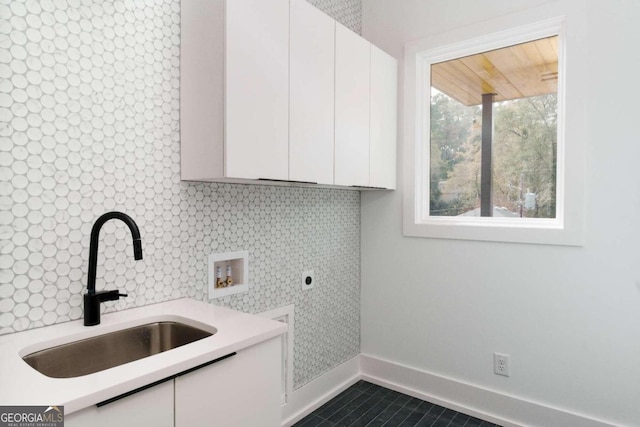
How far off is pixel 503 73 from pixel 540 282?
1.27 metres

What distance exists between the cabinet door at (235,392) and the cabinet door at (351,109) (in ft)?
3.45

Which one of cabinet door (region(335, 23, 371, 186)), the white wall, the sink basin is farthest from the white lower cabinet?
the white wall

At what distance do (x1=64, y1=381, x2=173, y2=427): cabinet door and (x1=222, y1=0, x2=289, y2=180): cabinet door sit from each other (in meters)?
0.78

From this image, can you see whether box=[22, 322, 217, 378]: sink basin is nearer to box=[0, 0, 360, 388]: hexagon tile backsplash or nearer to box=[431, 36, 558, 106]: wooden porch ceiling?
box=[0, 0, 360, 388]: hexagon tile backsplash

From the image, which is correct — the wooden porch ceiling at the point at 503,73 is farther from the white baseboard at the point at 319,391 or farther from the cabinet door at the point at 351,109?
the white baseboard at the point at 319,391

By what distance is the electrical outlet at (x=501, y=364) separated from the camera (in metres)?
2.28

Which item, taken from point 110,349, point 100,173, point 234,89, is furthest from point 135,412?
point 234,89

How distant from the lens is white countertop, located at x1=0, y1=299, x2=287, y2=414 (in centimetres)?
84

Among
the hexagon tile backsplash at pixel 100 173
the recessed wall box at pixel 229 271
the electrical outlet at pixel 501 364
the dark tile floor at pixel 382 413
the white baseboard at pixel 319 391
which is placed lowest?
the dark tile floor at pixel 382 413

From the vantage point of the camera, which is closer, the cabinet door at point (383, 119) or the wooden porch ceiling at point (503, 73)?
the wooden porch ceiling at point (503, 73)

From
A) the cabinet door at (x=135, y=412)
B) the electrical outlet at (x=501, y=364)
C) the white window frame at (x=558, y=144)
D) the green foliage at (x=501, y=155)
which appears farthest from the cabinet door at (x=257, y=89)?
the electrical outlet at (x=501, y=364)

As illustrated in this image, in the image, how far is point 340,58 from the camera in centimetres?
209

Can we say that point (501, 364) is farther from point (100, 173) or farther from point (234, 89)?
point (100, 173)

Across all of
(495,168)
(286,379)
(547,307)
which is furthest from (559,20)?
(286,379)
